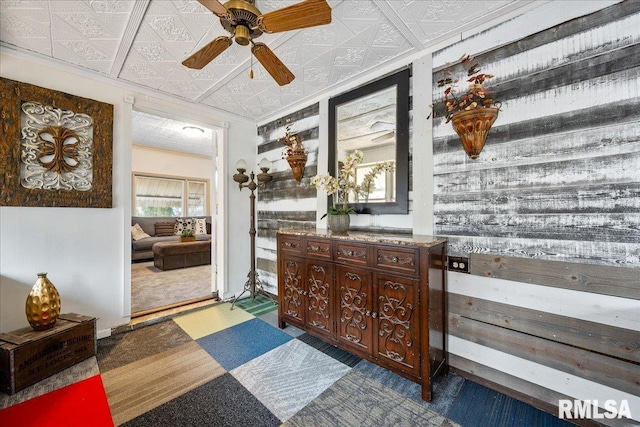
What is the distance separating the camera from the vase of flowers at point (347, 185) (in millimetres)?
2238

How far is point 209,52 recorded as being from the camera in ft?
5.21

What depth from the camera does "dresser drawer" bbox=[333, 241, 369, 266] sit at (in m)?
1.88

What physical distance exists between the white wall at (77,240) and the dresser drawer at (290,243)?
5.41 ft

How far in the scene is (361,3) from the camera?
5.23 ft

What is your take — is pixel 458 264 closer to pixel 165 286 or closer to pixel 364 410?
pixel 364 410

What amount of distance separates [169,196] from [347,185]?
6386 millimetres

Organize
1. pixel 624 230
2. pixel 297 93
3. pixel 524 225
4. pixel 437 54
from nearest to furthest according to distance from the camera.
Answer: pixel 624 230 → pixel 524 225 → pixel 437 54 → pixel 297 93

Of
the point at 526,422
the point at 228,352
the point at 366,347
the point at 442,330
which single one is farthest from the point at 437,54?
the point at 228,352

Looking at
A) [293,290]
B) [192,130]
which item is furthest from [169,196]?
[293,290]

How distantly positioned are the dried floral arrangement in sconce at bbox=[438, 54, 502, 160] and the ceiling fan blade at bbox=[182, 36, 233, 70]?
4.97 ft

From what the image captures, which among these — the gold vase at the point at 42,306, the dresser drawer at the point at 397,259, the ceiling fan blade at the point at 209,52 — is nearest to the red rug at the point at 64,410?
the gold vase at the point at 42,306

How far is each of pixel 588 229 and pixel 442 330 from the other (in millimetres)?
1072

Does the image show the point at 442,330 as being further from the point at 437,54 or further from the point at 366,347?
the point at 437,54

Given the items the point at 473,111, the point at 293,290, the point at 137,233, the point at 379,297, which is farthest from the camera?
the point at 137,233
